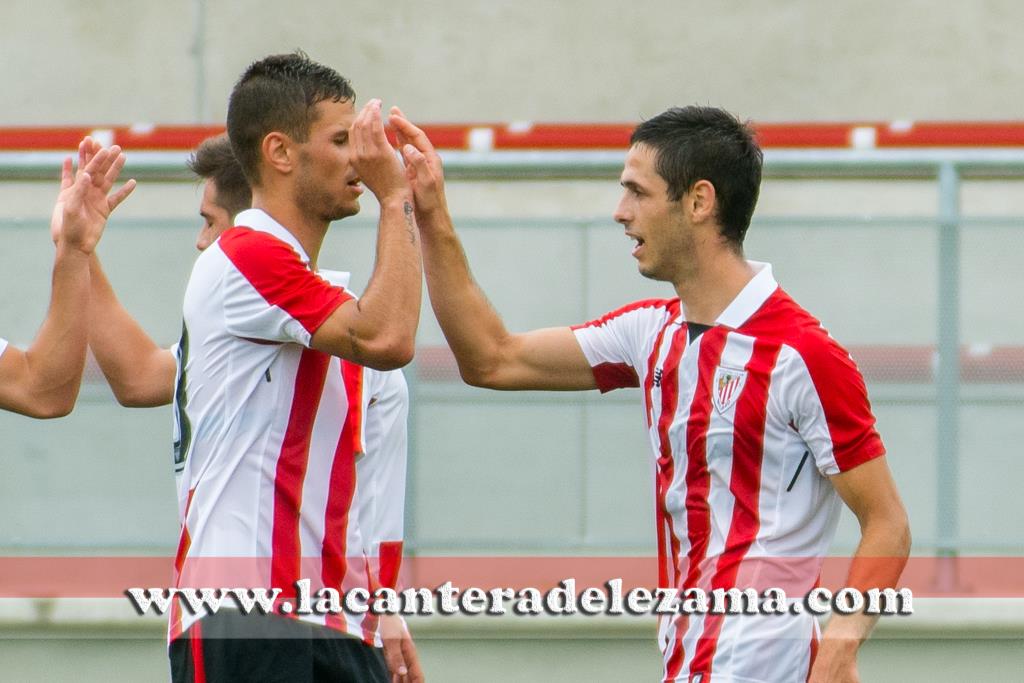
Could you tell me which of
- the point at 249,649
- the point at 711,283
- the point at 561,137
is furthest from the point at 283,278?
the point at 561,137

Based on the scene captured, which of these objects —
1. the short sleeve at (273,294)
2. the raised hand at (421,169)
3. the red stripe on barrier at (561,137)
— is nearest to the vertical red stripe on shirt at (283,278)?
the short sleeve at (273,294)

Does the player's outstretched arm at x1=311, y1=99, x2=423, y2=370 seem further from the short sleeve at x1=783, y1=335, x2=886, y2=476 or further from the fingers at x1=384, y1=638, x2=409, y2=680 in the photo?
the fingers at x1=384, y1=638, x2=409, y2=680

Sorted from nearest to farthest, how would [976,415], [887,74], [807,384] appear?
[807,384]
[976,415]
[887,74]

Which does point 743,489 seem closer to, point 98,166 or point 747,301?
point 747,301

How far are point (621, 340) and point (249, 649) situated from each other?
3.61ft

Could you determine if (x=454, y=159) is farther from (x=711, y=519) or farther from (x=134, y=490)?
(x=711, y=519)

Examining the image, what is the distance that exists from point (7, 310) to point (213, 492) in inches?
116

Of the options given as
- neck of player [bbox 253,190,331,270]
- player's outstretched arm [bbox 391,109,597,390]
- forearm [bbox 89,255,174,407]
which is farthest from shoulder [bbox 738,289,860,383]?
forearm [bbox 89,255,174,407]

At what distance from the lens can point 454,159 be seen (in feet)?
18.2

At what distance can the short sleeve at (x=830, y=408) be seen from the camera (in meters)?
3.13

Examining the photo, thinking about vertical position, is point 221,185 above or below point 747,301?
above

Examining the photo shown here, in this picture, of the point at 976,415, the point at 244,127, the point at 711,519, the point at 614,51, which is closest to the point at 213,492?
the point at 244,127

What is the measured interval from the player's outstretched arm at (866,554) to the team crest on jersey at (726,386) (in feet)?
0.85

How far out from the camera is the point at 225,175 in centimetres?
397
